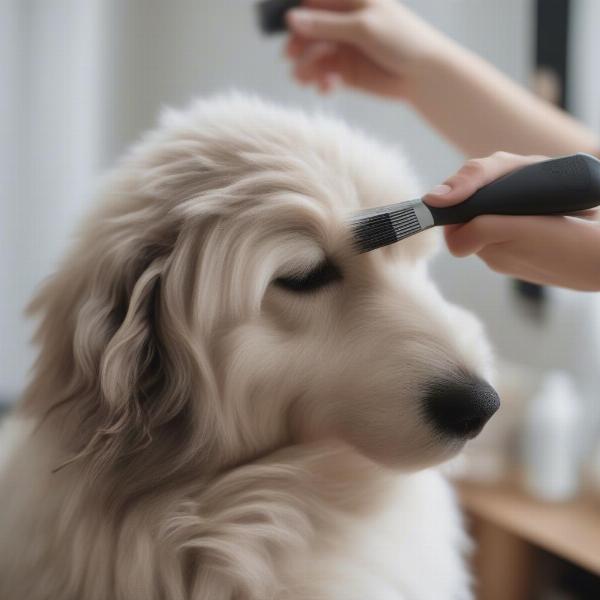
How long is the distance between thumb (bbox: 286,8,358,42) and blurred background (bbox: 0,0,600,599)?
1.51ft

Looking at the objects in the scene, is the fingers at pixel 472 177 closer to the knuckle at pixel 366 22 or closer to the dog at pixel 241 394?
the dog at pixel 241 394

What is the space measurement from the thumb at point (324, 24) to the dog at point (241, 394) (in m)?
0.34

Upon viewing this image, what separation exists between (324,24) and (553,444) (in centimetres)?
95

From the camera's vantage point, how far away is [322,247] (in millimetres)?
554

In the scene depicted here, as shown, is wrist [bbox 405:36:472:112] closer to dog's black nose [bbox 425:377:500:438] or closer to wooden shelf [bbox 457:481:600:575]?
dog's black nose [bbox 425:377:500:438]

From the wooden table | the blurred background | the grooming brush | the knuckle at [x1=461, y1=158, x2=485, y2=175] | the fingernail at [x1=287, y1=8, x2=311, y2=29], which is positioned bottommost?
the wooden table

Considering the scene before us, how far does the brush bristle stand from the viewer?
52 centimetres

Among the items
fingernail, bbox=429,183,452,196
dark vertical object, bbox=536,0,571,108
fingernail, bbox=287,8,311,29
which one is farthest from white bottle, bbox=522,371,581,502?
fingernail, bbox=429,183,452,196

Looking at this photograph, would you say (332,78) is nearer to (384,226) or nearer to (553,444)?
(384,226)

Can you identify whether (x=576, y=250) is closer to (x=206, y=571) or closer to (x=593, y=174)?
(x=593, y=174)

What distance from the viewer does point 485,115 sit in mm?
821

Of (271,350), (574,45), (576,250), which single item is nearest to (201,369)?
(271,350)

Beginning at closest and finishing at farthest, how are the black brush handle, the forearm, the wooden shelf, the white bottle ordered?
the black brush handle, the forearm, the wooden shelf, the white bottle

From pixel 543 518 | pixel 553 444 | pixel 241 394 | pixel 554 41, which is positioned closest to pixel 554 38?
pixel 554 41
